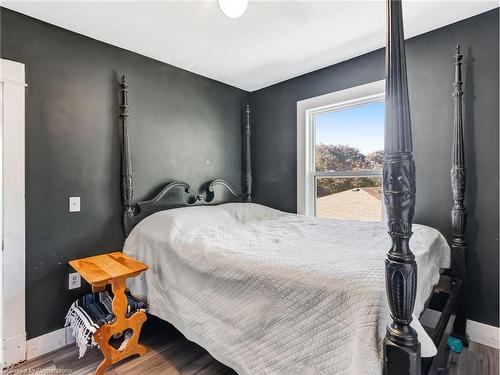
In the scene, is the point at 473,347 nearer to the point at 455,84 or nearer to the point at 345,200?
the point at 345,200

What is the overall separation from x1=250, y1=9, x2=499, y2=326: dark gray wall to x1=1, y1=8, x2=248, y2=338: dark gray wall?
189cm

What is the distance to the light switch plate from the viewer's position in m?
2.13

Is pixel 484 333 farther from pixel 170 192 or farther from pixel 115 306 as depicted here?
pixel 170 192

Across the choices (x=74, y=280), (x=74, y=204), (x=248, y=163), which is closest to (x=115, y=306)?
(x=74, y=280)

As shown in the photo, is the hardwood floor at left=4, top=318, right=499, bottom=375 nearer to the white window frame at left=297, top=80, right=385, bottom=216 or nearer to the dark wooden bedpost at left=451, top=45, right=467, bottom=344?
the dark wooden bedpost at left=451, top=45, right=467, bottom=344

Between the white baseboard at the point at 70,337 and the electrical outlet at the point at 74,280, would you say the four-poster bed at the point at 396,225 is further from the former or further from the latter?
the electrical outlet at the point at 74,280

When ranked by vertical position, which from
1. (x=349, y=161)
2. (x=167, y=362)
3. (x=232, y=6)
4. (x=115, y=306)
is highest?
(x=232, y=6)

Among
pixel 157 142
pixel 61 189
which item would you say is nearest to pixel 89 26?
pixel 157 142

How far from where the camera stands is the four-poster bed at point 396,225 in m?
0.92

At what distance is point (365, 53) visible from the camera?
2.63 meters

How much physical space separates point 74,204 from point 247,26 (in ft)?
6.43

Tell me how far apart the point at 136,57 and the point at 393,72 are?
239 cm

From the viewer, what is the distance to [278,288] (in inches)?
51.3

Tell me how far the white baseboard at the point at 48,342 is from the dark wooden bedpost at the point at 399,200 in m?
2.24
